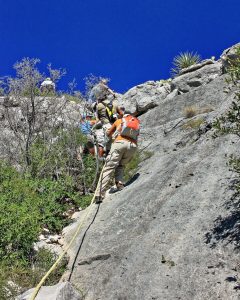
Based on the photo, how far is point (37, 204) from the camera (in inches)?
415

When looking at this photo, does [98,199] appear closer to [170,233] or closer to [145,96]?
[170,233]

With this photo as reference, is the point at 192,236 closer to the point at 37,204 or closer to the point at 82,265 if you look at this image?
the point at 82,265

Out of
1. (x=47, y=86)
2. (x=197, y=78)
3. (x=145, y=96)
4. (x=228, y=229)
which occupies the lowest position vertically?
(x=228, y=229)

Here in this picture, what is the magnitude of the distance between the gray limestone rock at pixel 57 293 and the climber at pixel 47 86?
32.8 ft

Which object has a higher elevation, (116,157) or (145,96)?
(145,96)

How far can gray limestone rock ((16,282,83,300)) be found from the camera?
6761 mm

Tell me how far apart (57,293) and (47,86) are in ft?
35.2

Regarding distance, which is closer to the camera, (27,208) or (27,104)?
(27,208)

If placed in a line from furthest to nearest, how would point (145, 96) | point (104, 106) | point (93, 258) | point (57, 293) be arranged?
1. point (145, 96)
2. point (104, 106)
3. point (93, 258)
4. point (57, 293)

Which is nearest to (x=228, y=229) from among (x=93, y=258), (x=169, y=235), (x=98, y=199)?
(x=169, y=235)

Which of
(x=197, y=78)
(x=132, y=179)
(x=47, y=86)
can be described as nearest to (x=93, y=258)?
(x=132, y=179)

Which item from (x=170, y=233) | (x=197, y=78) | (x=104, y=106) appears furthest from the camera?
(x=197, y=78)

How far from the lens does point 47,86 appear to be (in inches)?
653

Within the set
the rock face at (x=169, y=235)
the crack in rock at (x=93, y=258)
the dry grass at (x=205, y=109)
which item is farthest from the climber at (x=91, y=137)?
the crack in rock at (x=93, y=258)
